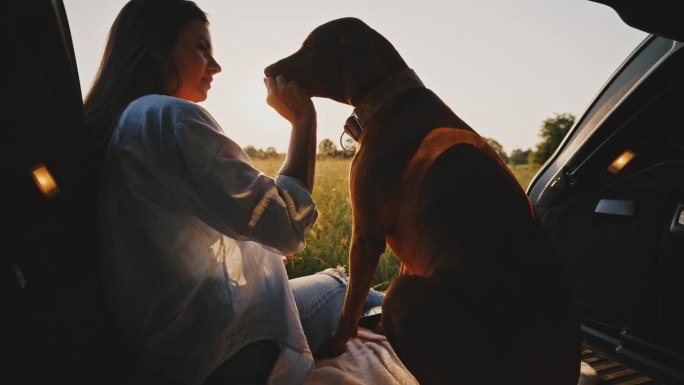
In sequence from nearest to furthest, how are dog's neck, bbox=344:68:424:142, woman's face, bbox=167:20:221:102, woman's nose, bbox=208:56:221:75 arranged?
woman's face, bbox=167:20:221:102 < woman's nose, bbox=208:56:221:75 < dog's neck, bbox=344:68:424:142

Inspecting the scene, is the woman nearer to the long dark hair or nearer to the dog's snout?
the long dark hair

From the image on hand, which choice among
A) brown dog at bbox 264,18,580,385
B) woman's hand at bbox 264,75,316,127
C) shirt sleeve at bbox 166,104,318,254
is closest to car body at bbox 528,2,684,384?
brown dog at bbox 264,18,580,385

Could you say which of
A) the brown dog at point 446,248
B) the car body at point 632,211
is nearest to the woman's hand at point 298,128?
the brown dog at point 446,248

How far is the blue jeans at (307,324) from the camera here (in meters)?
1.16

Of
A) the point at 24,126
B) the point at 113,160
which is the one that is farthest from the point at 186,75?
the point at 24,126

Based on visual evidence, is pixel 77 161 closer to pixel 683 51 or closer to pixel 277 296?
pixel 277 296

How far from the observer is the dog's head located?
1.66 metres

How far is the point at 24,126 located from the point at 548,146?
13.9m

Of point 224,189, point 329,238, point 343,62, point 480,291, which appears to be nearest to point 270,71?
point 343,62

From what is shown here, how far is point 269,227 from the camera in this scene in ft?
3.51

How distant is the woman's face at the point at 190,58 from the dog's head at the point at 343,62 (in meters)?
0.37

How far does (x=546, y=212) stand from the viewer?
2211 mm

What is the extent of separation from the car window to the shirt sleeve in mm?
1652

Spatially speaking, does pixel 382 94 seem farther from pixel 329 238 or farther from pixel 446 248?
pixel 329 238
